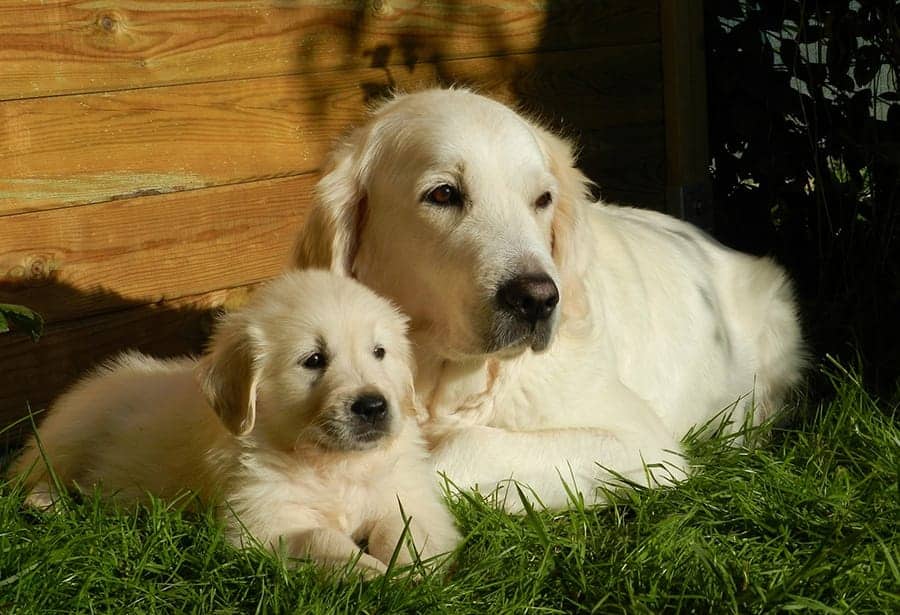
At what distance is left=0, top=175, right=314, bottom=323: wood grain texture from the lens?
180 inches

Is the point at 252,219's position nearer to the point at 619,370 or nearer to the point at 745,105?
the point at 619,370

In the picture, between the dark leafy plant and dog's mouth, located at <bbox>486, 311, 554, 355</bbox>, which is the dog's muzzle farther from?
the dark leafy plant

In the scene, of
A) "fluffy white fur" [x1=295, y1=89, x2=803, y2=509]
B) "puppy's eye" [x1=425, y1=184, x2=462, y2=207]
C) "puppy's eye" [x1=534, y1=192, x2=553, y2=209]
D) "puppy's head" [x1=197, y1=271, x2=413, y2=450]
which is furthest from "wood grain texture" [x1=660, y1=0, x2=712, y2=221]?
"puppy's head" [x1=197, y1=271, x2=413, y2=450]

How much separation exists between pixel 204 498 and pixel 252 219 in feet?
6.49

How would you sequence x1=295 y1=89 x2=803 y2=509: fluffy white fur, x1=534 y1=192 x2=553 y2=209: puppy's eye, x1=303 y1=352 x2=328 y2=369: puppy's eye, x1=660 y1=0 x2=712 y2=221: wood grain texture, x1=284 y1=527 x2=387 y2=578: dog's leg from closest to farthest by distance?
x1=284 y1=527 x2=387 y2=578: dog's leg
x1=303 y1=352 x2=328 y2=369: puppy's eye
x1=295 y1=89 x2=803 y2=509: fluffy white fur
x1=534 y1=192 x2=553 y2=209: puppy's eye
x1=660 y1=0 x2=712 y2=221: wood grain texture

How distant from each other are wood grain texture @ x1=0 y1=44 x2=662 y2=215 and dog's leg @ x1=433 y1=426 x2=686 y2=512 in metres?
1.87

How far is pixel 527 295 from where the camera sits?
135 inches

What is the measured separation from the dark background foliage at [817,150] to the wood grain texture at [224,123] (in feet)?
2.37

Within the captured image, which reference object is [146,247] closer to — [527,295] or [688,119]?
[527,295]

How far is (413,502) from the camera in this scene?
335 cm

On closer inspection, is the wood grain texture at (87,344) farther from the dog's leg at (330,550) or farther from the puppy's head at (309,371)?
the dog's leg at (330,550)

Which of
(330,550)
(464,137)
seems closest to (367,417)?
(330,550)

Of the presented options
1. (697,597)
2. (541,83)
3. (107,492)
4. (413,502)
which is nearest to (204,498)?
(107,492)

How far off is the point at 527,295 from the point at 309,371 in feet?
2.19
